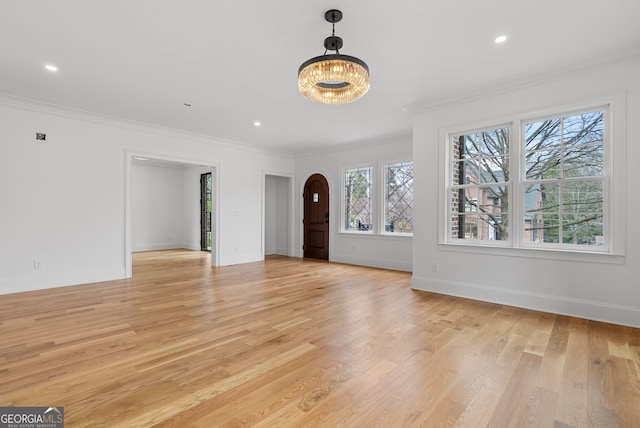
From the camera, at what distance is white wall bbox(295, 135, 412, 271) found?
20.2 feet

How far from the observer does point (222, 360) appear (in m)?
2.30

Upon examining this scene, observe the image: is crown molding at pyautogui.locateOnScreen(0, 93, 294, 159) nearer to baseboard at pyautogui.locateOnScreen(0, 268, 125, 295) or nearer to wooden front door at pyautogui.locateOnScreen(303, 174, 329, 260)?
wooden front door at pyautogui.locateOnScreen(303, 174, 329, 260)

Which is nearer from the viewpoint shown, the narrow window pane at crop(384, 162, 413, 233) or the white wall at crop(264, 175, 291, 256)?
the narrow window pane at crop(384, 162, 413, 233)

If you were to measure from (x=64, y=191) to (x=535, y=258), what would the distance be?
6506 millimetres

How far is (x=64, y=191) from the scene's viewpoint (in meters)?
4.60

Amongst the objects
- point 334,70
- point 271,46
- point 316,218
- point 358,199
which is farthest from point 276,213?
point 334,70

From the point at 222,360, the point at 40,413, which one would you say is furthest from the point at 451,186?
the point at 40,413

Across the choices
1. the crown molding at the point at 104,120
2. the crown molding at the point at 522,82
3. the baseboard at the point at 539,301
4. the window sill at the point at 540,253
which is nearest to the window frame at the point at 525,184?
the window sill at the point at 540,253

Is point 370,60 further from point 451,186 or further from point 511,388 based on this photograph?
point 511,388

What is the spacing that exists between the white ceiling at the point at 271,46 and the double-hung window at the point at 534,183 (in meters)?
0.63

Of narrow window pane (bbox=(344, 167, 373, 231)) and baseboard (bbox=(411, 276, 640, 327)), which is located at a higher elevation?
narrow window pane (bbox=(344, 167, 373, 231))

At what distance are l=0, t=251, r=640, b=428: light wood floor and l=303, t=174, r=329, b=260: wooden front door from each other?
3.61 metres

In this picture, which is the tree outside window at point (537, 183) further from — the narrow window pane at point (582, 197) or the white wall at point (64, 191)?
the white wall at point (64, 191)

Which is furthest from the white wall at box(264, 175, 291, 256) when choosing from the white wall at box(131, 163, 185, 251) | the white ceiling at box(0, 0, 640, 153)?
the white ceiling at box(0, 0, 640, 153)
